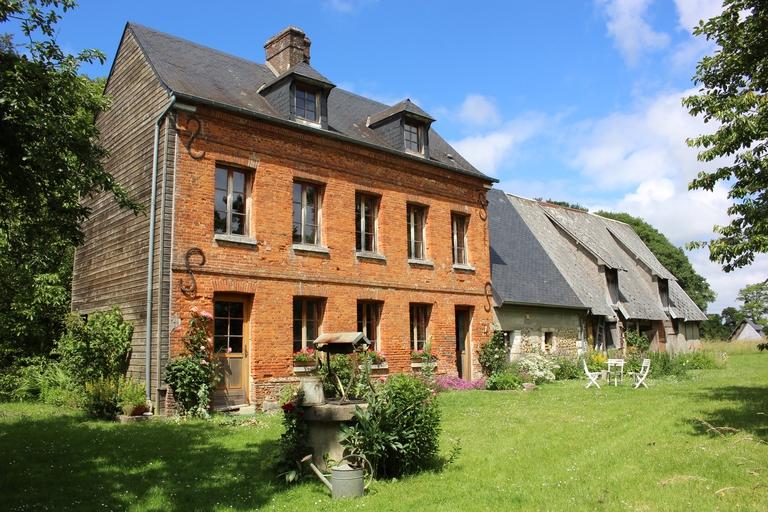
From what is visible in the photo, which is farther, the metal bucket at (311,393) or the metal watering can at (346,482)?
the metal bucket at (311,393)

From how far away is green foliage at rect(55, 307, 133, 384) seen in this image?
13469 millimetres

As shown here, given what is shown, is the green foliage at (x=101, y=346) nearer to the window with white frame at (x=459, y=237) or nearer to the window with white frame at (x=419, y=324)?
the window with white frame at (x=419, y=324)

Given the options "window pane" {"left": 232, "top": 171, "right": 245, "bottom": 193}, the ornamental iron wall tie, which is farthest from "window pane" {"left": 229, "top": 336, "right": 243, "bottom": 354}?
"window pane" {"left": 232, "top": 171, "right": 245, "bottom": 193}

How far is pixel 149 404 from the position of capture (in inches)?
495

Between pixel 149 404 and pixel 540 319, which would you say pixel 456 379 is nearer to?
pixel 540 319

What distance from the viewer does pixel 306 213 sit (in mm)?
15891

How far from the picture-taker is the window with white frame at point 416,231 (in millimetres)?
18375

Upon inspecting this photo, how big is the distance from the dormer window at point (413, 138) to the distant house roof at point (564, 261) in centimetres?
532

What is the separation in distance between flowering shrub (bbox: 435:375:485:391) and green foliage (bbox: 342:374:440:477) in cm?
948

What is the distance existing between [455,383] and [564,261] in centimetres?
1022

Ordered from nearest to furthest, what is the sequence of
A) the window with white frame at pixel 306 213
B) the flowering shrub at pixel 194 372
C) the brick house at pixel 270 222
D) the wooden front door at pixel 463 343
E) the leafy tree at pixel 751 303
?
1. the flowering shrub at pixel 194 372
2. the brick house at pixel 270 222
3. the window with white frame at pixel 306 213
4. the wooden front door at pixel 463 343
5. the leafy tree at pixel 751 303

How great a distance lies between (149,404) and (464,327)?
33.9ft

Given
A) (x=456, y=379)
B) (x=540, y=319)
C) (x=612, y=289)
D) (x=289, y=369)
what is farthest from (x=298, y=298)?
(x=612, y=289)

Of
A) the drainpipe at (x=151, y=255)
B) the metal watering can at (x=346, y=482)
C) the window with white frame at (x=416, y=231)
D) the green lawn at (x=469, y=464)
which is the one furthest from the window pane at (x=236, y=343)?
the metal watering can at (x=346, y=482)
